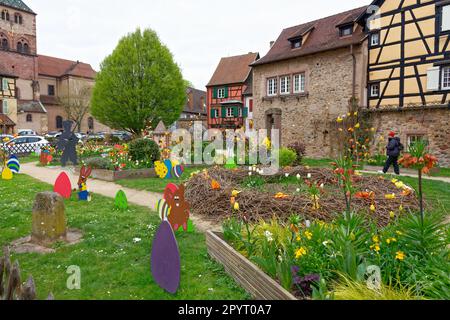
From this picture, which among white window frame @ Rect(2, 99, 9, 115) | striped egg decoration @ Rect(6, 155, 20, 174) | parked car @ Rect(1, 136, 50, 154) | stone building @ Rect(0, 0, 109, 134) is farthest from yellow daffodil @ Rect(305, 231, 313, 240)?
white window frame @ Rect(2, 99, 9, 115)

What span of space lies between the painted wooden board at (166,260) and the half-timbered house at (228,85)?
1258 inches

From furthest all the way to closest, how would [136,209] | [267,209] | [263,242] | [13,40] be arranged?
1. [13,40]
2. [136,209]
3. [267,209]
4. [263,242]

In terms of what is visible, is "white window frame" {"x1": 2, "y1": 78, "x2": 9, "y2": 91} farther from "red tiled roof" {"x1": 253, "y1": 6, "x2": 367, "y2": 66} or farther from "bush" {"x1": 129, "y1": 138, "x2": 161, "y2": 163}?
"bush" {"x1": 129, "y1": 138, "x2": 161, "y2": 163}

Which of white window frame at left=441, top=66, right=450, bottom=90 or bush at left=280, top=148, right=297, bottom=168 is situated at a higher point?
white window frame at left=441, top=66, right=450, bottom=90

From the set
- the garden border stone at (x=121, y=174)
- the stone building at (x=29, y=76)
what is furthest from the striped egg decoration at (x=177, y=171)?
the stone building at (x=29, y=76)

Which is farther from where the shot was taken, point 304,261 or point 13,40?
point 13,40

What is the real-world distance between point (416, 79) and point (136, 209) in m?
15.2

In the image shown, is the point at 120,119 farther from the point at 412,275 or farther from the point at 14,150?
the point at 412,275

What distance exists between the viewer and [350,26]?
1930cm

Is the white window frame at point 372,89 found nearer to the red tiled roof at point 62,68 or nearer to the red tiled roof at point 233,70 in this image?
the red tiled roof at point 233,70

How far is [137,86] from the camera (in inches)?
1155

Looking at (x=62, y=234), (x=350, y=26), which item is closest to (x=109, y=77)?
(x=350, y=26)

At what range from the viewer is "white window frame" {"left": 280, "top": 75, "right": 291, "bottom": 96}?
73.4 ft

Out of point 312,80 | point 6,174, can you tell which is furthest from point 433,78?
point 6,174
